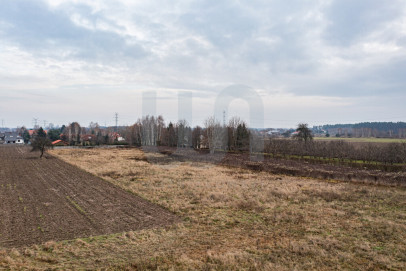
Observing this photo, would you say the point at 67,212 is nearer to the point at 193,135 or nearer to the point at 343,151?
the point at 343,151

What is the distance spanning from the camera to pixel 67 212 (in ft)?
46.3

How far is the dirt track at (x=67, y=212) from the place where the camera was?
36.4 ft

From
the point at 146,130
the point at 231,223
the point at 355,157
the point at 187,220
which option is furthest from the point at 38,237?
the point at 146,130

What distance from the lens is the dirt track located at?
11.1 meters

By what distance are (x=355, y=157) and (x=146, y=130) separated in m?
59.7

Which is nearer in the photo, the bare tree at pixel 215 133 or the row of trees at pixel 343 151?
the row of trees at pixel 343 151

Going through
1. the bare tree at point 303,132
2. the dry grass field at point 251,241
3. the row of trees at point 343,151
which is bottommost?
the dry grass field at point 251,241

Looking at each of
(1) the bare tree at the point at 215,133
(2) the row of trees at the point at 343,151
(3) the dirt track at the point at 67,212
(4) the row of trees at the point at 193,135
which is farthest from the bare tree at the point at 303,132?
(3) the dirt track at the point at 67,212

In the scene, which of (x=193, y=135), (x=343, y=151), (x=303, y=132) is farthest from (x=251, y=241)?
(x=193, y=135)

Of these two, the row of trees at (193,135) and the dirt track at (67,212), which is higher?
the row of trees at (193,135)

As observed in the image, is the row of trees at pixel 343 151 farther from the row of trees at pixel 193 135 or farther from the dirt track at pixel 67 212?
the dirt track at pixel 67 212

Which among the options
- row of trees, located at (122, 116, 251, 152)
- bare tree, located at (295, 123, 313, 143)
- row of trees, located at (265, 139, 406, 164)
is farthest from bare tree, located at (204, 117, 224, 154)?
bare tree, located at (295, 123, 313, 143)

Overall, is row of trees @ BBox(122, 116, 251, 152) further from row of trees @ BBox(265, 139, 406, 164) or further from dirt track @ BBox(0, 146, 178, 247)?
dirt track @ BBox(0, 146, 178, 247)

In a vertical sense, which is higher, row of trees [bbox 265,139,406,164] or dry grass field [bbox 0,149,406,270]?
row of trees [bbox 265,139,406,164]
